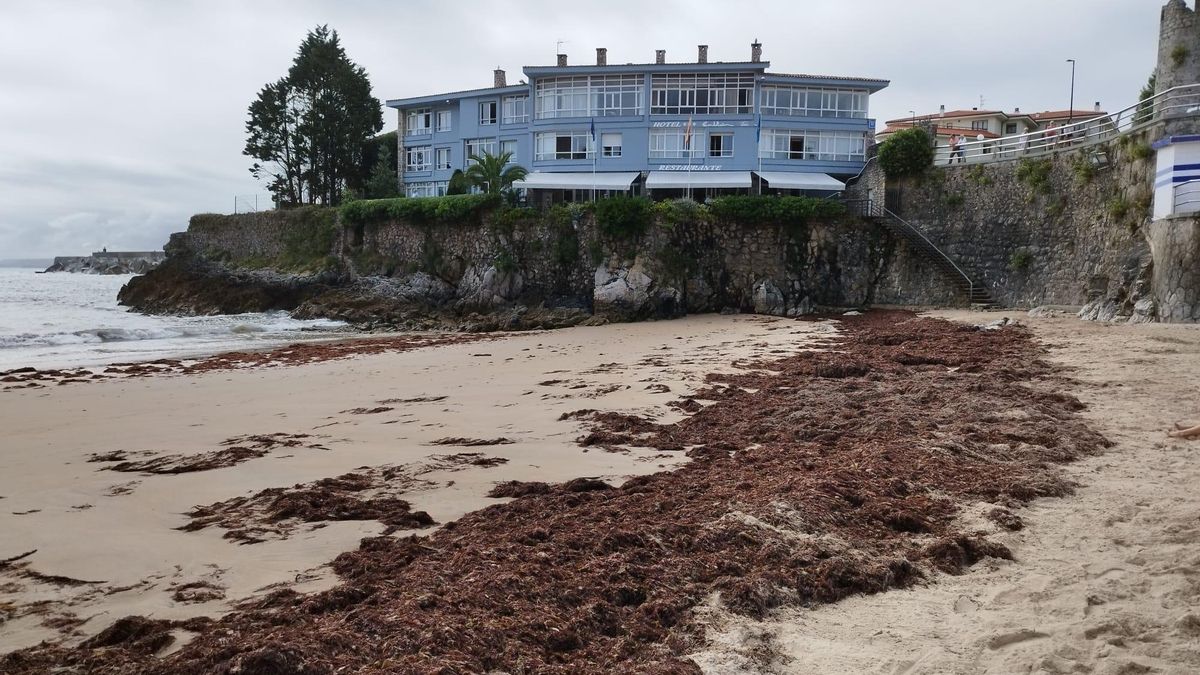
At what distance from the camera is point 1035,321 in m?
19.8

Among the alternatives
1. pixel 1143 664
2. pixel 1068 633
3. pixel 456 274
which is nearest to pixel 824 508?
pixel 1068 633

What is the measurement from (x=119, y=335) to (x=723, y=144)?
101 feet

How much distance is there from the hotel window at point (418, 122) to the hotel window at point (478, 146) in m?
3.90

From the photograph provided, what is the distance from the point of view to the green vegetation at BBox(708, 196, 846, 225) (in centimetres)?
3206

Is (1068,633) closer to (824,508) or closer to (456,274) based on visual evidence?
(824,508)

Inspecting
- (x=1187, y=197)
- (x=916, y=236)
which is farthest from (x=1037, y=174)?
(x=1187, y=197)

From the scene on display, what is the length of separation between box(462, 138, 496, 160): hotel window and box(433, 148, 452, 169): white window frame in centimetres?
173

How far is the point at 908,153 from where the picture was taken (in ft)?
107

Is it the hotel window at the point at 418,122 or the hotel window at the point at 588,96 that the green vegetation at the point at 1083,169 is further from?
the hotel window at the point at 418,122

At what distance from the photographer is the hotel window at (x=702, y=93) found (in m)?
41.9

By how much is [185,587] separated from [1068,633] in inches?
195

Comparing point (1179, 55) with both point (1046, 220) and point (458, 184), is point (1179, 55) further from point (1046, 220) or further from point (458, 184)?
point (458, 184)

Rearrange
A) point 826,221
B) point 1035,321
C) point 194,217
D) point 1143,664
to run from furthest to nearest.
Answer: point 194,217, point 826,221, point 1035,321, point 1143,664

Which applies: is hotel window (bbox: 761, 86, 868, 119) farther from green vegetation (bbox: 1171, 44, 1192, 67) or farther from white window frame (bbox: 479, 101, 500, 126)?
green vegetation (bbox: 1171, 44, 1192, 67)
